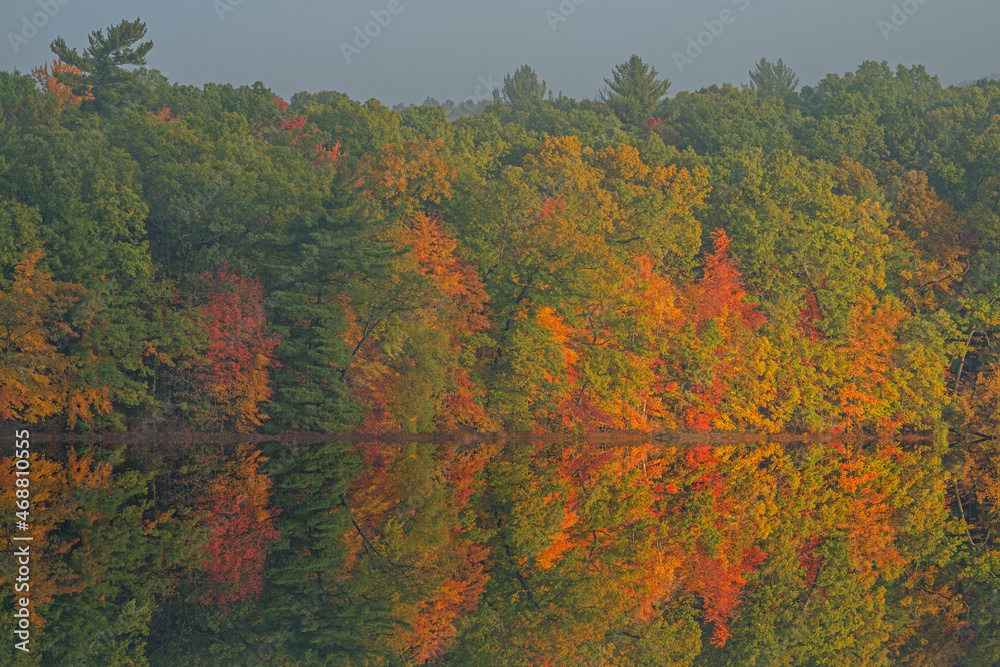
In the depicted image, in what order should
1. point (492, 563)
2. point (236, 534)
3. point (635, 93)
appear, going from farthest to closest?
point (635, 93) → point (236, 534) → point (492, 563)

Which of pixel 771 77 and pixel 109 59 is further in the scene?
pixel 771 77

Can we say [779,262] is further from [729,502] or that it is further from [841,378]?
[729,502]

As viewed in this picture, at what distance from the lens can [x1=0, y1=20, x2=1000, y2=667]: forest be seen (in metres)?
17.0

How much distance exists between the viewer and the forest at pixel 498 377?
55.9 feet

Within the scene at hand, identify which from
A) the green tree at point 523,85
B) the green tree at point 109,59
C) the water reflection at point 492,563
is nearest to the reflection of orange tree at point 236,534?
the water reflection at point 492,563

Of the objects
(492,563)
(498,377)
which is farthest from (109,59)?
(492,563)

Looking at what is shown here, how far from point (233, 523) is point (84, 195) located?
61.7 ft

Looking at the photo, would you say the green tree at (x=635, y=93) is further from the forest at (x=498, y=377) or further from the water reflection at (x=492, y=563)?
the water reflection at (x=492, y=563)

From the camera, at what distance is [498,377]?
39.7 metres

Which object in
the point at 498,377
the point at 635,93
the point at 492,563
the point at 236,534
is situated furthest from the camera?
the point at 635,93

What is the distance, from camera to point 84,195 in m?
35.6

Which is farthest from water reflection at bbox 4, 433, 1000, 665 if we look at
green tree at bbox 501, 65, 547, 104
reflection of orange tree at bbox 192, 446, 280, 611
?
green tree at bbox 501, 65, 547, 104

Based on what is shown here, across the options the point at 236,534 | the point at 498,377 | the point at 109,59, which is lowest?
the point at 236,534

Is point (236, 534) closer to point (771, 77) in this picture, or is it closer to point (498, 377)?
point (498, 377)
